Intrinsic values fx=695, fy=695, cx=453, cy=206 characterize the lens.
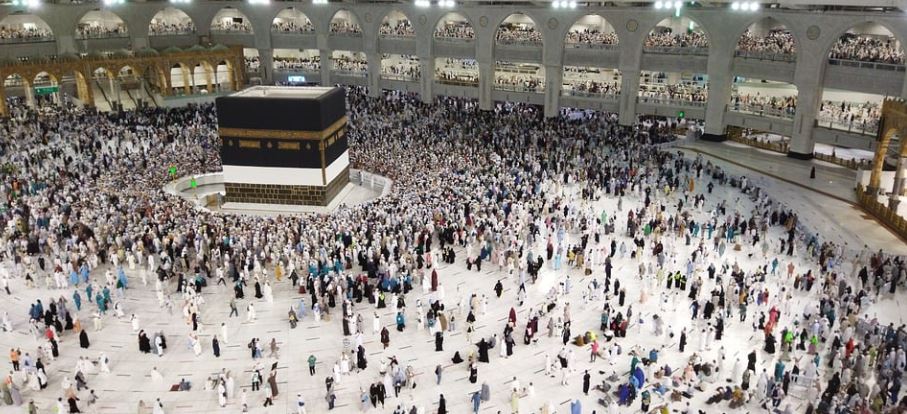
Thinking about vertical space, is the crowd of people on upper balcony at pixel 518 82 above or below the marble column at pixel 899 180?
above

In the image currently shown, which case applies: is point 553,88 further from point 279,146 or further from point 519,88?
point 279,146

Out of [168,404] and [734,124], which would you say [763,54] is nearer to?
[734,124]

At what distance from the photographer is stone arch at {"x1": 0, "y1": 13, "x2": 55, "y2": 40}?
146 feet

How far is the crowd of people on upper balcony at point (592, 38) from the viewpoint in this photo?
40250 mm

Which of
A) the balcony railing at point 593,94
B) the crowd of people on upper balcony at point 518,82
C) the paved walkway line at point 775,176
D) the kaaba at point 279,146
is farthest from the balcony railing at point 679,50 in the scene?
the kaaba at point 279,146

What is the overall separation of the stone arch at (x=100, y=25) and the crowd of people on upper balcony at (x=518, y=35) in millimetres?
25316

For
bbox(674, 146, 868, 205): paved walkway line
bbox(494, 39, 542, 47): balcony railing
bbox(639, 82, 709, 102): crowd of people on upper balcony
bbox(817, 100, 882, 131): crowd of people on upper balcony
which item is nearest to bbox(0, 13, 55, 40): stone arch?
bbox(494, 39, 542, 47): balcony railing

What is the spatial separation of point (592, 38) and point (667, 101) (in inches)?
239

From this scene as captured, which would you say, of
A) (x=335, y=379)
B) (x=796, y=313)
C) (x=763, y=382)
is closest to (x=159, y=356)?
(x=335, y=379)

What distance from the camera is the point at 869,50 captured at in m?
31.7

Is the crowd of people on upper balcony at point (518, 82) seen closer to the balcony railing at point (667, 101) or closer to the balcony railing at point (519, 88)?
the balcony railing at point (519, 88)

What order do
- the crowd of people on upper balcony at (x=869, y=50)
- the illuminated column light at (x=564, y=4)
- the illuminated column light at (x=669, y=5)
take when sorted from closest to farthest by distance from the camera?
the crowd of people on upper balcony at (x=869, y=50)
the illuminated column light at (x=669, y=5)
the illuminated column light at (x=564, y=4)

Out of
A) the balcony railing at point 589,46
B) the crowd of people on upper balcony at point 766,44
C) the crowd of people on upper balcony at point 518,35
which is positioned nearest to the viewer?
the crowd of people on upper balcony at point 766,44

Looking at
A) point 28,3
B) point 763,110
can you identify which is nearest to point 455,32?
point 763,110
